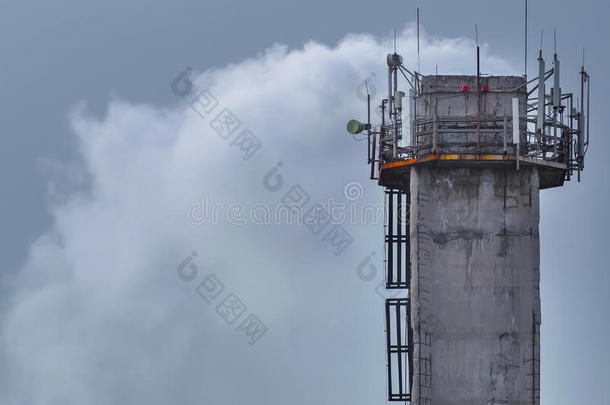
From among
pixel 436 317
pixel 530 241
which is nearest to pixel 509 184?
pixel 530 241

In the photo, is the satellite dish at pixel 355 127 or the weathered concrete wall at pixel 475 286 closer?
the weathered concrete wall at pixel 475 286

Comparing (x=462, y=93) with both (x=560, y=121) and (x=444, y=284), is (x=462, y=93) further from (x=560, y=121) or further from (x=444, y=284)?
(x=444, y=284)

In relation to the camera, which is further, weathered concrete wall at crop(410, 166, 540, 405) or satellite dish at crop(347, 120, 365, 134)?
satellite dish at crop(347, 120, 365, 134)

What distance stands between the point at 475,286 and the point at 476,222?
2450mm

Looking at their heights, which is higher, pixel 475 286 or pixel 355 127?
pixel 355 127

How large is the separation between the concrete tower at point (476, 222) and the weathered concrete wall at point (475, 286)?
4cm

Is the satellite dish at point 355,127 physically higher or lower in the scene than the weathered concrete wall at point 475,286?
higher

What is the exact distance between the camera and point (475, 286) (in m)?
54.6

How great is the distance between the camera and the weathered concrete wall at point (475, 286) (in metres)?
54.2

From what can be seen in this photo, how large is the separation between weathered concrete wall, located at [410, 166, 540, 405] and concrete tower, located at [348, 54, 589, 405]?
37mm

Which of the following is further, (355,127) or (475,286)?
(355,127)

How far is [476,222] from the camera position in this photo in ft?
181

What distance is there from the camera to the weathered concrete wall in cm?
5419

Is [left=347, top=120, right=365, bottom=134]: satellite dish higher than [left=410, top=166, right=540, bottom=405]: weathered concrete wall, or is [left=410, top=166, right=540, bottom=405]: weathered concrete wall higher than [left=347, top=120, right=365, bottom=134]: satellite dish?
[left=347, top=120, right=365, bottom=134]: satellite dish
